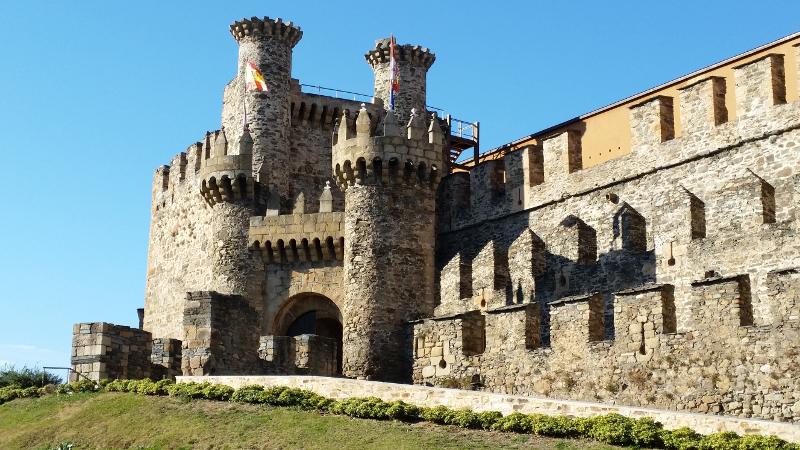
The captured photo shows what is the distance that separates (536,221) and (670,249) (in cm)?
587

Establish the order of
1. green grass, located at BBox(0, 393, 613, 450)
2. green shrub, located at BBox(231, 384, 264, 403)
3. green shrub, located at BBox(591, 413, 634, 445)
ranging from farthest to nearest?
green shrub, located at BBox(231, 384, 264, 403) → green grass, located at BBox(0, 393, 613, 450) → green shrub, located at BBox(591, 413, 634, 445)

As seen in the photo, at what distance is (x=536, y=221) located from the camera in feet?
111

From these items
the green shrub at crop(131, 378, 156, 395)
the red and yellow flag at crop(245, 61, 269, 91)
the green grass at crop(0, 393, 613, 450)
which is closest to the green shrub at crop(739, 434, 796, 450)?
the green grass at crop(0, 393, 613, 450)

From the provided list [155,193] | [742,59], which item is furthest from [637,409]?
[155,193]

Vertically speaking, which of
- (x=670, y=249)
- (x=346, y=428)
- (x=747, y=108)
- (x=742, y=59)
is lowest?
(x=346, y=428)

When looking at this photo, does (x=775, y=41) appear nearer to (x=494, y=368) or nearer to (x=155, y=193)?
(x=494, y=368)

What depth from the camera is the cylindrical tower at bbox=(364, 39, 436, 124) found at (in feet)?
133

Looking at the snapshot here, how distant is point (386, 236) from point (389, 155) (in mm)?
2240

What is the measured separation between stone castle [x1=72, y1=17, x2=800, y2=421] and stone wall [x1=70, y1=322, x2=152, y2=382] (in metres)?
0.06

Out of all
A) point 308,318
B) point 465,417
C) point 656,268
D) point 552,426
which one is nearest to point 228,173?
point 308,318

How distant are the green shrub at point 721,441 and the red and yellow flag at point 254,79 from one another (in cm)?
2213

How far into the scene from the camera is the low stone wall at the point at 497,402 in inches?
821

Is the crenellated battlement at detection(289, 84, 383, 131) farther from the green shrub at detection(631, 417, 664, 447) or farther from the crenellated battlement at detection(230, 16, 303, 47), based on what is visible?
the green shrub at detection(631, 417, 664, 447)

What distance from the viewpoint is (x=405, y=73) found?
1601 inches
